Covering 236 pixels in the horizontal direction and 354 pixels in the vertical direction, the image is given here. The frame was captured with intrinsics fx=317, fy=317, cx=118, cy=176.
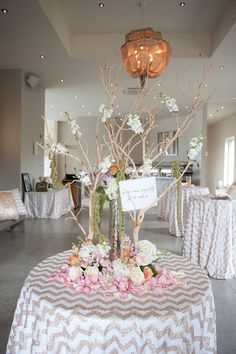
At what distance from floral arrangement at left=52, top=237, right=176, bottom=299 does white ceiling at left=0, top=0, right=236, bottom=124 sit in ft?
12.8

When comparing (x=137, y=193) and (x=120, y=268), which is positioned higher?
(x=137, y=193)

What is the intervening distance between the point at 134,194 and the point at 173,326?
0.58 m

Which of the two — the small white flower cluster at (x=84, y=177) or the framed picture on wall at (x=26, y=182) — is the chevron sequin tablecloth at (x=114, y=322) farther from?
the framed picture on wall at (x=26, y=182)

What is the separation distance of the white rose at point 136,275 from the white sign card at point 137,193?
0.28m

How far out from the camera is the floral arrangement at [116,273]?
1.37 m

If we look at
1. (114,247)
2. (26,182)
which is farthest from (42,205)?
(114,247)

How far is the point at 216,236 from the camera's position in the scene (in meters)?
3.60

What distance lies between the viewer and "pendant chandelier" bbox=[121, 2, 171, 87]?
10.6 ft

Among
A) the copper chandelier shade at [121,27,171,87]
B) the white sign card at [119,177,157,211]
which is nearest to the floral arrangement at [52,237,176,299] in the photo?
the white sign card at [119,177,157,211]

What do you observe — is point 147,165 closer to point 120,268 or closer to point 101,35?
point 120,268

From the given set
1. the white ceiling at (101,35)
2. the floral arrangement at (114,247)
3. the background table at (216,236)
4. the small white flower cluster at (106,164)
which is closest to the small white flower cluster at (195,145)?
the floral arrangement at (114,247)

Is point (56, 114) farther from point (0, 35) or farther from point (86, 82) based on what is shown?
point (0, 35)

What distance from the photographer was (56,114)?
44.7ft

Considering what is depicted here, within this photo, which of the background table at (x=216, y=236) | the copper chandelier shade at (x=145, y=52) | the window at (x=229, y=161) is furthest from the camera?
the window at (x=229, y=161)
